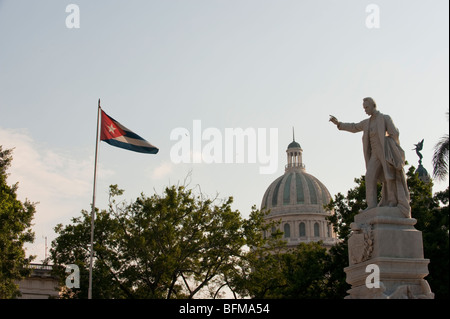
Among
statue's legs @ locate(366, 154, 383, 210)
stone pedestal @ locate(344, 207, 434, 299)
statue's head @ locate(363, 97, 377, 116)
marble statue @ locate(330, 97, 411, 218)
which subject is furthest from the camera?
statue's head @ locate(363, 97, 377, 116)

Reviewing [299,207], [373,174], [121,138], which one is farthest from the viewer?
[299,207]

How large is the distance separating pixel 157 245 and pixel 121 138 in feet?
41.5

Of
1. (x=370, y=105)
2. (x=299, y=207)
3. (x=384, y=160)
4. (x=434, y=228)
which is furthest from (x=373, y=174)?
(x=299, y=207)

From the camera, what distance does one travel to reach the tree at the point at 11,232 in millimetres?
34281

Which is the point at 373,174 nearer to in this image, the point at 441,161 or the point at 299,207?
the point at 441,161

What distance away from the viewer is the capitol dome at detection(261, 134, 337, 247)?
469 feet

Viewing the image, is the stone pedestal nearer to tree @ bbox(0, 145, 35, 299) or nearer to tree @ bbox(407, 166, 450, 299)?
tree @ bbox(407, 166, 450, 299)

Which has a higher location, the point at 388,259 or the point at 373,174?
the point at 373,174

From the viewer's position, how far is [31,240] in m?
36.4

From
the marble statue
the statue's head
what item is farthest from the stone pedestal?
the statue's head

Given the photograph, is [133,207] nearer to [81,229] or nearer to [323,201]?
[81,229]

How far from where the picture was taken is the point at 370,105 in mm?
15547

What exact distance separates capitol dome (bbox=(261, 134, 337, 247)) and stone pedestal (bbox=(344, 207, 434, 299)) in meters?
125

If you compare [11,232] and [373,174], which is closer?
[373,174]
